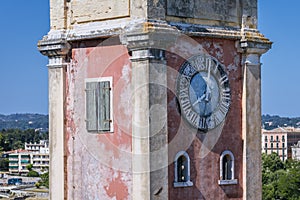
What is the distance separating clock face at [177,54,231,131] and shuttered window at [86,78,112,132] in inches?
45.1

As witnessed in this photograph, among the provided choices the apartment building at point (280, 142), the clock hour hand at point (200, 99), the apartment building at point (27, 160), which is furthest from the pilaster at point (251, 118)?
the apartment building at point (27, 160)

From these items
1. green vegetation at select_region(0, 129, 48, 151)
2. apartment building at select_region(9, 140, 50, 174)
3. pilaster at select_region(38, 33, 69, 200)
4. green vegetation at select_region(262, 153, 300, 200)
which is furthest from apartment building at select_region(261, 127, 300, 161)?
pilaster at select_region(38, 33, 69, 200)

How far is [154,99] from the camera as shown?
11789mm

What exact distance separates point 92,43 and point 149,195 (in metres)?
2.69

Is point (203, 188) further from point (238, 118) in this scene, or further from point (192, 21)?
point (192, 21)

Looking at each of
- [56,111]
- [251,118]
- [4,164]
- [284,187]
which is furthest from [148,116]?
[4,164]

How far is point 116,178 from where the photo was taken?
40.2 ft

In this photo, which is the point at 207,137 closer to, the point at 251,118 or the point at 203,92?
the point at 203,92

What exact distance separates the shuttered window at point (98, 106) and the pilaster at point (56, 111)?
2.08 ft

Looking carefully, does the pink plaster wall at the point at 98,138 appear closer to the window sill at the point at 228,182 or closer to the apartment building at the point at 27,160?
the window sill at the point at 228,182

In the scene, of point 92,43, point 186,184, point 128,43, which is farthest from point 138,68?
point 186,184

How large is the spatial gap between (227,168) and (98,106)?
2.37 metres

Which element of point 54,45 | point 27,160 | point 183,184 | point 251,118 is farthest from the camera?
point 27,160

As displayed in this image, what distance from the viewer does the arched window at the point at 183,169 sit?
12211 millimetres
